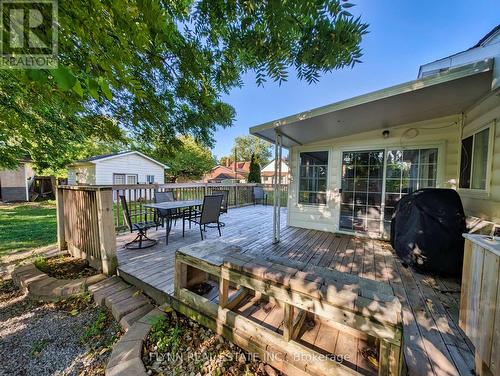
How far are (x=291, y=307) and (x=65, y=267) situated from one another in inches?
142

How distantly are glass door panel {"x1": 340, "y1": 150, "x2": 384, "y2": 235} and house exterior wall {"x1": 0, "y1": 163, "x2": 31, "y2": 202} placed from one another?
51.6ft

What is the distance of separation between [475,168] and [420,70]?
3.96 meters

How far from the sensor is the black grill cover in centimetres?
256

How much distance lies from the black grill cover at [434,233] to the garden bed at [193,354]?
8.43 feet

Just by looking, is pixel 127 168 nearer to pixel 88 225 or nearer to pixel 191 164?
pixel 191 164

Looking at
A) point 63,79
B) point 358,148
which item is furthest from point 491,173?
point 63,79

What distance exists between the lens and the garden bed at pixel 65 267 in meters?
2.86

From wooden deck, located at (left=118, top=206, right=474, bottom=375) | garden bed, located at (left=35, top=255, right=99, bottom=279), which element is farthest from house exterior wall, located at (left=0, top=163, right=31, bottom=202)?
wooden deck, located at (left=118, top=206, right=474, bottom=375)

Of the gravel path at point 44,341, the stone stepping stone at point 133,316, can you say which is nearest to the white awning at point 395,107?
the stone stepping stone at point 133,316

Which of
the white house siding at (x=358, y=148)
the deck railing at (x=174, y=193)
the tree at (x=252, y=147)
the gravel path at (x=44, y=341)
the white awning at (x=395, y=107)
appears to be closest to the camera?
the gravel path at (x=44, y=341)

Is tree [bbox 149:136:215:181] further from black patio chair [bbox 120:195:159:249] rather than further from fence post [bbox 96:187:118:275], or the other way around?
fence post [bbox 96:187:118:275]

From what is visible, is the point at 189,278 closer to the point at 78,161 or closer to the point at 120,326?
the point at 120,326

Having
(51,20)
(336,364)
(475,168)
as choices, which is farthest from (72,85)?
(475,168)

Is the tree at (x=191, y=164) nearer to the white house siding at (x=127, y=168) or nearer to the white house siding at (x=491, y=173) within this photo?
the white house siding at (x=127, y=168)
